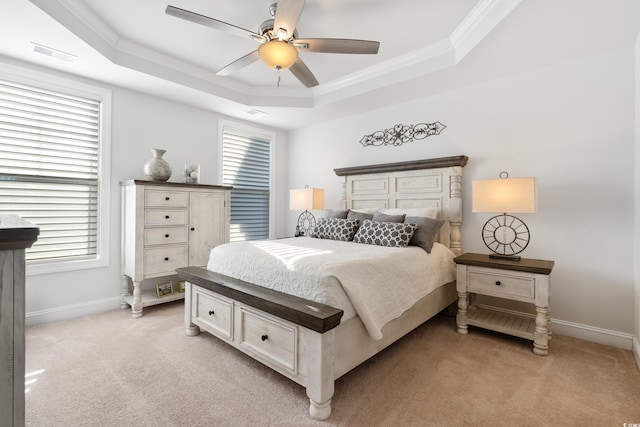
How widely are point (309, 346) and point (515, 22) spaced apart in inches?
105

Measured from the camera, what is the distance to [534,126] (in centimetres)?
283

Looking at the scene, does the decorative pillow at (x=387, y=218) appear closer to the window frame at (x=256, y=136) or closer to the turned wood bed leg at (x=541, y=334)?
the turned wood bed leg at (x=541, y=334)

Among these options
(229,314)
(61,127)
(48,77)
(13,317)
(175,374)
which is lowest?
(175,374)

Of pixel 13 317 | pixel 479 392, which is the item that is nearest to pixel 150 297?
pixel 13 317

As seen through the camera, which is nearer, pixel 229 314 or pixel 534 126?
pixel 229 314

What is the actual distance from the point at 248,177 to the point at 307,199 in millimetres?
1225

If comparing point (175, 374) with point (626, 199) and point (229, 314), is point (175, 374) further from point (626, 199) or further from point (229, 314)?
point (626, 199)

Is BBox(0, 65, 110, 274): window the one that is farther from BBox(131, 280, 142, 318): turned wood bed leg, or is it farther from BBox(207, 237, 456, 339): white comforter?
BBox(207, 237, 456, 339): white comforter

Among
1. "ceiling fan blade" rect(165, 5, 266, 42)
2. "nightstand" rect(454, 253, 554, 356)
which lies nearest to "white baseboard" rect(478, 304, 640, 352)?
"nightstand" rect(454, 253, 554, 356)

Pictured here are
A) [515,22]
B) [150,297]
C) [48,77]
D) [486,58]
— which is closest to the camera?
[515,22]

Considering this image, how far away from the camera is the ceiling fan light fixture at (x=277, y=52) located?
2.06 m

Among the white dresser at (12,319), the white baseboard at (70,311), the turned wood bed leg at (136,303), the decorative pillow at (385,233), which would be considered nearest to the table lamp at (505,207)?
the decorative pillow at (385,233)

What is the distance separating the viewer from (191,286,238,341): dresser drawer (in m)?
2.19

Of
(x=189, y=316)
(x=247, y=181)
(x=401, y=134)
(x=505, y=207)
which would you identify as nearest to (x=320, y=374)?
(x=189, y=316)
